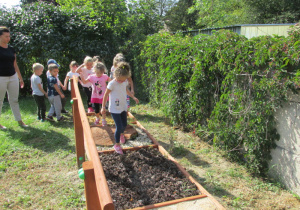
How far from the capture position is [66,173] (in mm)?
3854

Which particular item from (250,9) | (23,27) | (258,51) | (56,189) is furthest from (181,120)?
(250,9)

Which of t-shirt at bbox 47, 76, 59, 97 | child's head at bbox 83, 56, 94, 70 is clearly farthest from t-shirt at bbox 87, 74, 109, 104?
t-shirt at bbox 47, 76, 59, 97

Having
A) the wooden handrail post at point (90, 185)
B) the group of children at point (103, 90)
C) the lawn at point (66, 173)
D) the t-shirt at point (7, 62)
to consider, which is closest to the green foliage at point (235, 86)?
the lawn at point (66, 173)

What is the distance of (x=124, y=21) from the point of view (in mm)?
10391

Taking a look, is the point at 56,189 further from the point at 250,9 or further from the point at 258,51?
the point at 250,9

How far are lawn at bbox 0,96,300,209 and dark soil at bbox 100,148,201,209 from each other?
0.39 metres

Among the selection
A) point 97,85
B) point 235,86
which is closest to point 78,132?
point 97,85

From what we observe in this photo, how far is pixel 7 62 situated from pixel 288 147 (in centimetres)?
561

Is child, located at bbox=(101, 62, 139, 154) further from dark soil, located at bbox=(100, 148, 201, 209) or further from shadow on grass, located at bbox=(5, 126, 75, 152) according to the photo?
shadow on grass, located at bbox=(5, 126, 75, 152)

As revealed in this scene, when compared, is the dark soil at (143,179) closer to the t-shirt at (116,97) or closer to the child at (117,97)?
the child at (117,97)

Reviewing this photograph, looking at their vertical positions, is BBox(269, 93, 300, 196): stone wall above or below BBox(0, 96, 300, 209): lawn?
Answer: above

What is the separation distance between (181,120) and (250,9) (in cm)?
2031

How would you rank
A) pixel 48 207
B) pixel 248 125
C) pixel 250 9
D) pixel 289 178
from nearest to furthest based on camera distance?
1. pixel 48 207
2. pixel 289 178
3. pixel 248 125
4. pixel 250 9

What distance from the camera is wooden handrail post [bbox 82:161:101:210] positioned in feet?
5.15
